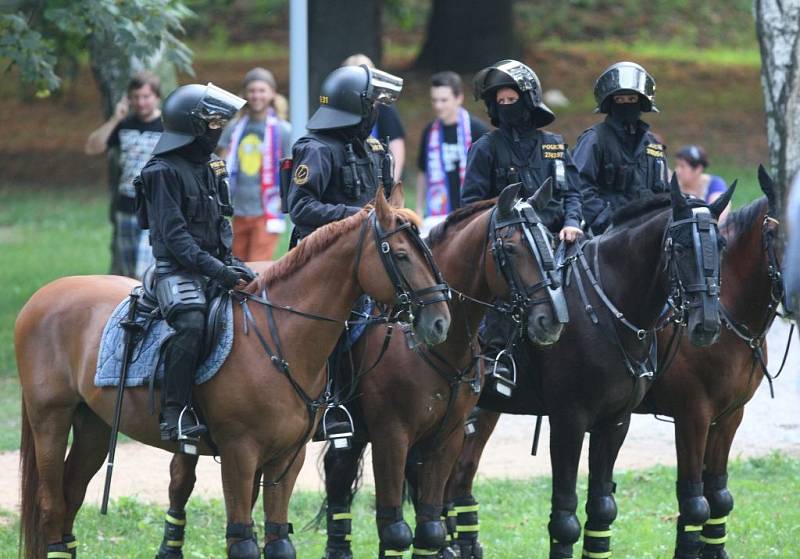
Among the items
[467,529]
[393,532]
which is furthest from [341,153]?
[467,529]

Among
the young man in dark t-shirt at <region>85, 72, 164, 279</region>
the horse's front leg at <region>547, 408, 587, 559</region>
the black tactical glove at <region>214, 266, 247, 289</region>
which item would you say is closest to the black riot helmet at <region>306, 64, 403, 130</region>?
the black tactical glove at <region>214, 266, 247, 289</region>

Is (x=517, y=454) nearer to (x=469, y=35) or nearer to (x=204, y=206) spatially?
(x=204, y=206)

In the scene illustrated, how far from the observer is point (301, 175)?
7.60 meters

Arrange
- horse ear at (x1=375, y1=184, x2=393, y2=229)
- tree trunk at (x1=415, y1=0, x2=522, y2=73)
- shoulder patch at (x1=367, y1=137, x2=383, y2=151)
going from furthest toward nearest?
tree trunk at (x1=415, y1=0, x2=522, y2=73)
shoulder patch at (x1=367, y1=137, x2=383, y2=151)
horse ear at (x1=375, y1=184, x2=393, y2=229)

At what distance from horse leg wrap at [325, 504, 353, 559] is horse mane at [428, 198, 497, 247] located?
70.3 inches

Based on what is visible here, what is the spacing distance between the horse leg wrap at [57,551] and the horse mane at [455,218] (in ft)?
8.78

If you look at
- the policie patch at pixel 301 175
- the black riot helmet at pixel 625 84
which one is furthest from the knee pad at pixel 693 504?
the policie patch at pixel 301 175

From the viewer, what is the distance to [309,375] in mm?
6824

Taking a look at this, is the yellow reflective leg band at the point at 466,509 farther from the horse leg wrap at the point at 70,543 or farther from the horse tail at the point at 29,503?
the horse tail at the point at 29,503

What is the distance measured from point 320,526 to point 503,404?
203 cm

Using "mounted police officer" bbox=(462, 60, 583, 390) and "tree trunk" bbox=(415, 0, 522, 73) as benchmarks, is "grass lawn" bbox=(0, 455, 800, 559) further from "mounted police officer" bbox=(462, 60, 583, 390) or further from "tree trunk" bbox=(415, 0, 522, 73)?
"tree trunk" bbox=(415, 0, 522, 73)

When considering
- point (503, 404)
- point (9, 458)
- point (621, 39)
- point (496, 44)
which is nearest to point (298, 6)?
point (9, 458)

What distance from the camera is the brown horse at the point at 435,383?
7.23m

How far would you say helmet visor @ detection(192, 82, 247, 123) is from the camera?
6977 mm
